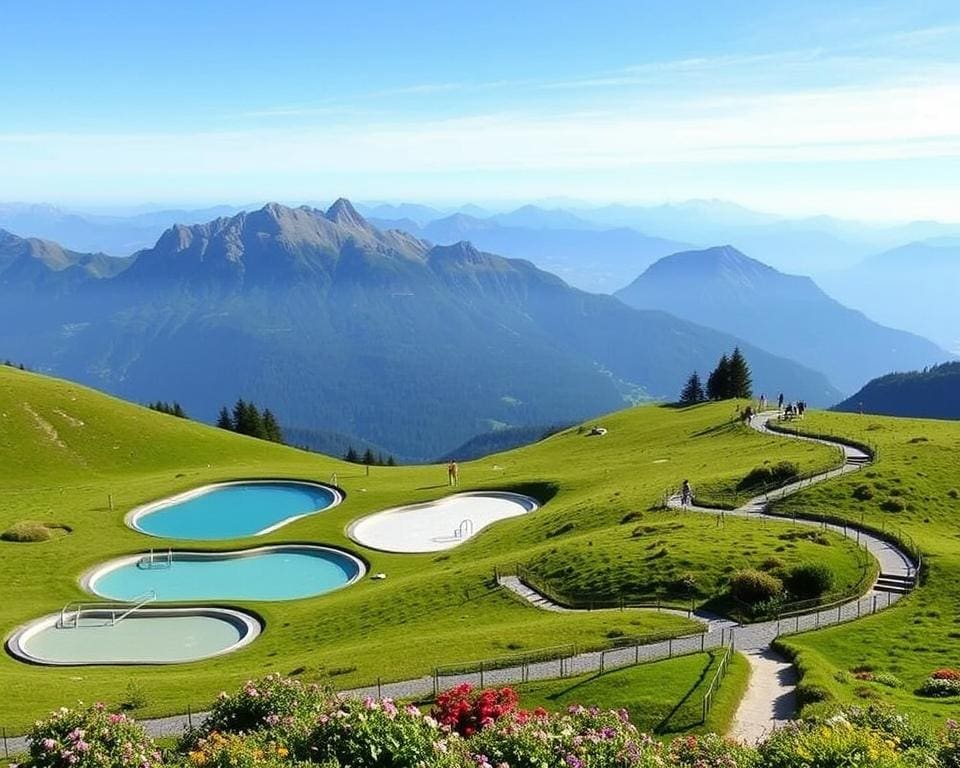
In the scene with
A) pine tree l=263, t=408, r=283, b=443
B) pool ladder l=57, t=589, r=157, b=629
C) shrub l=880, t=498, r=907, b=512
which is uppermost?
pine tree l=263, t=408, r=283, b=443

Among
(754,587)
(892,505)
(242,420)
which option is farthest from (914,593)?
(242,420)

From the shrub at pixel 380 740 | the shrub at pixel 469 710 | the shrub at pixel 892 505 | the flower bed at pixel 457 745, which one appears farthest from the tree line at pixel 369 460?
the shrub at pixel 380 740

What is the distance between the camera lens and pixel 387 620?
4038 centimetres

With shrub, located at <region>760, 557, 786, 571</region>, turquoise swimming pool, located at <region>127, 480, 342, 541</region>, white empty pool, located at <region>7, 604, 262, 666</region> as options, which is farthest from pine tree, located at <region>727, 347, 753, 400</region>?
white empty pool, located at <region>7, 604, 262, 666</region>

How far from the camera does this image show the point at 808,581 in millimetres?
35906

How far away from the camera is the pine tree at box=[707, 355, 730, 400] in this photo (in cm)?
11768

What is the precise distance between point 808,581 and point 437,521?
35.3 meters

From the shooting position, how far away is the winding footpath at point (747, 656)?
24250mm

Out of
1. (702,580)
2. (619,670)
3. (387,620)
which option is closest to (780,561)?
(702,580)

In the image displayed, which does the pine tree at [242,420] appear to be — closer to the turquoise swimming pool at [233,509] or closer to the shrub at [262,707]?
the turquoise swimming pool at [233,509]

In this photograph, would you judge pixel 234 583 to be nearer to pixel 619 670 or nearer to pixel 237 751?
pixel 619 670

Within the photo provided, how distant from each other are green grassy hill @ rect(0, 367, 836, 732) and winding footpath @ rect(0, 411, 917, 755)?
147 centimetres

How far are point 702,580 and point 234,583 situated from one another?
32658mm

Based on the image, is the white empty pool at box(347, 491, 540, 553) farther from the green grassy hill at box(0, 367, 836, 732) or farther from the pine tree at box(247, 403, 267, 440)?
the pine tree at box(247, 403, 267, 440)
